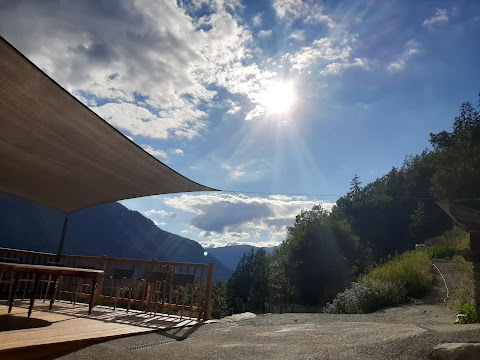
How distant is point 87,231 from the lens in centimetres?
9481

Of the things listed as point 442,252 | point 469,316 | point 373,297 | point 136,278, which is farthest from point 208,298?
point 442,252

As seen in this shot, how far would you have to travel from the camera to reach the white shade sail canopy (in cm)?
389

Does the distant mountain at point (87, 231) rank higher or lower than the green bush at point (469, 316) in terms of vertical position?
higher

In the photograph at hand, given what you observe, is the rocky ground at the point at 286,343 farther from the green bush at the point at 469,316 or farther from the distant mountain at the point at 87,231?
the distant mountain at the point at 87,231

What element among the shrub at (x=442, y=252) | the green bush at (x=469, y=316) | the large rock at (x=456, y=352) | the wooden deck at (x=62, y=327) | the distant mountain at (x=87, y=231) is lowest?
the wooden deck at (x=62, y=327)

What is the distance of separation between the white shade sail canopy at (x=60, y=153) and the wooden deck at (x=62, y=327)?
223cm

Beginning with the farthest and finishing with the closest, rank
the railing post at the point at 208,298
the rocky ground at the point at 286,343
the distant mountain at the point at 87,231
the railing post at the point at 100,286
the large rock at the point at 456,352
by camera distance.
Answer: the distant mountain at the point at 87,231, the railing post at the point at 100,286, the railing post at the point at 208,298, the rocky ground at the point at 286,343, the large rock at the point at 456,352

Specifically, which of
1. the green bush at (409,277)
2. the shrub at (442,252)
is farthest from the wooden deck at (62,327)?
the shrub at (442,252)

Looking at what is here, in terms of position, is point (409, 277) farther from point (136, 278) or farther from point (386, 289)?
point (136, 278)

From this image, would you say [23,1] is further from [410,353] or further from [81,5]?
[410,353]

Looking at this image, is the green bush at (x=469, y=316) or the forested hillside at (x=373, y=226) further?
the forested hillside at (x=373, y=226)

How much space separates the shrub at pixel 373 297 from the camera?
8.16 metres

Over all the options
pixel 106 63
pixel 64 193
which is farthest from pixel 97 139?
pixel 64 193

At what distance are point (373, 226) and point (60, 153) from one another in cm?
3607
